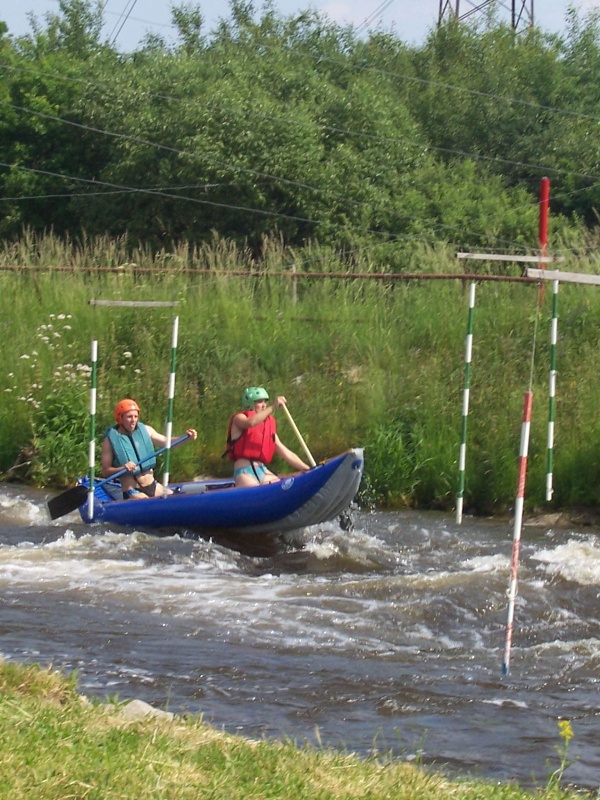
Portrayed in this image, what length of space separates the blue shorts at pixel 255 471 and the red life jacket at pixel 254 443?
6cm

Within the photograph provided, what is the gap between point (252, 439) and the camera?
39.5 ft

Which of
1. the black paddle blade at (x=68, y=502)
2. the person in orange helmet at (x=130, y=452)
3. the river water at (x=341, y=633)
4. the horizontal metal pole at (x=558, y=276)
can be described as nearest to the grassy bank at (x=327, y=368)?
the river water at (x=341, y=633)

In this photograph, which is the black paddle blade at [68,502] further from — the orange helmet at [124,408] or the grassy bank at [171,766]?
the grassy bank at [171,766]

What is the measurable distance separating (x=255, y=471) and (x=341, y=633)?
422 centimetres

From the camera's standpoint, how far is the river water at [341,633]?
19.9 feet

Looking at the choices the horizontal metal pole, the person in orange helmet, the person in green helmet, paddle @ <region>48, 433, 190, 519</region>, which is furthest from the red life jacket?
the horizontal metal pole

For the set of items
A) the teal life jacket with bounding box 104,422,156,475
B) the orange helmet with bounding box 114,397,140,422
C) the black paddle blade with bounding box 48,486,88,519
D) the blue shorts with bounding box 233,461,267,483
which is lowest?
the black paddle blade with bounding box 48,486,88,519

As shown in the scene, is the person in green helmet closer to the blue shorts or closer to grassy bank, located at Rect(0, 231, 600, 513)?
the blue shorts

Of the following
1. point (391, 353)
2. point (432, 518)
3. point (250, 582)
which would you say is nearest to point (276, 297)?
point (391, 353)

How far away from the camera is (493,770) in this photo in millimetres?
5426

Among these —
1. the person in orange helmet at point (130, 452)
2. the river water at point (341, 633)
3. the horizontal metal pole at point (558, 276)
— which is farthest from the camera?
the person in orange helmet at point (130, 452)

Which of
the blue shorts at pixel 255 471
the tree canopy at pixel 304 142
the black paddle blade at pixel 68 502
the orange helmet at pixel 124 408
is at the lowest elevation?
the black paddle blade at pixel 68 502

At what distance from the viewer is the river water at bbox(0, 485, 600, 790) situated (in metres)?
6.06

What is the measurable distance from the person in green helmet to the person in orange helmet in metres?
0.52
